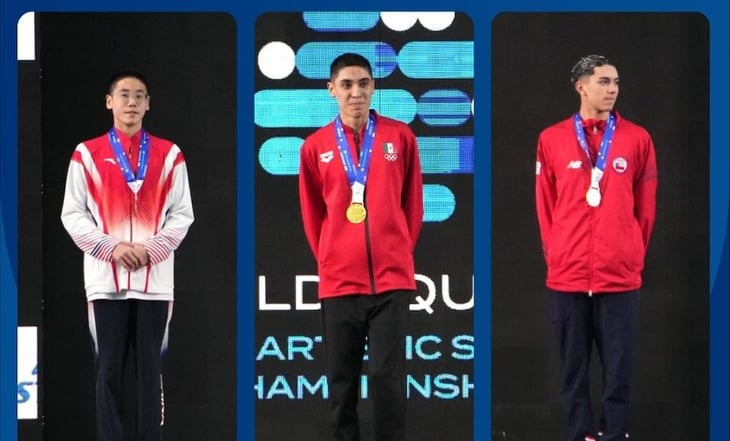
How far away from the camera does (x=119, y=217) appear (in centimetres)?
620

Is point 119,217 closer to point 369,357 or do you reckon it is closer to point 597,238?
point 369,357

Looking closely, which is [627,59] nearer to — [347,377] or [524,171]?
[524,171]

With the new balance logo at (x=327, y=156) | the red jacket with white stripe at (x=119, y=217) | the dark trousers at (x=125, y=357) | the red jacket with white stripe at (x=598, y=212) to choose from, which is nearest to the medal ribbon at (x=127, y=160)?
the red jacket with white stripe at (x=119, y=217)

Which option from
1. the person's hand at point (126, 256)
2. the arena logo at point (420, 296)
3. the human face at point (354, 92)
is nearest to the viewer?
the human face at point (354, 92)

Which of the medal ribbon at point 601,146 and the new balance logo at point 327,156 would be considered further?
the medal ribbon at point 601,146

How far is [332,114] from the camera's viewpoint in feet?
21.2

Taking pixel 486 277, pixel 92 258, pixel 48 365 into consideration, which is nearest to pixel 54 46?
pixel 92 258

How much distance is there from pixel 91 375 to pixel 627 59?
2.99 meters

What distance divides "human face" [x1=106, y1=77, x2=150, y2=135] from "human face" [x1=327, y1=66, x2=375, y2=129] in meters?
0.99

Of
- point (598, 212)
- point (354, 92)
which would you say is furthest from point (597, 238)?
point (354, 92)

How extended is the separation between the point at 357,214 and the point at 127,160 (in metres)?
1.16

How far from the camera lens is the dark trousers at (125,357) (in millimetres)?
6141

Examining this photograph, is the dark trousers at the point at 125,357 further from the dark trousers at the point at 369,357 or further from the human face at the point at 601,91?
the human face at the point at 601,91

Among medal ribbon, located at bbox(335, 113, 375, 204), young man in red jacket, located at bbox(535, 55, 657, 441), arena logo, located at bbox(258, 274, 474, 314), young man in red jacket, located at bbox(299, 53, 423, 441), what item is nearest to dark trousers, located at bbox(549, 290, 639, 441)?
young man in red jacket, located at bbox(535, 55, 657, 441)
